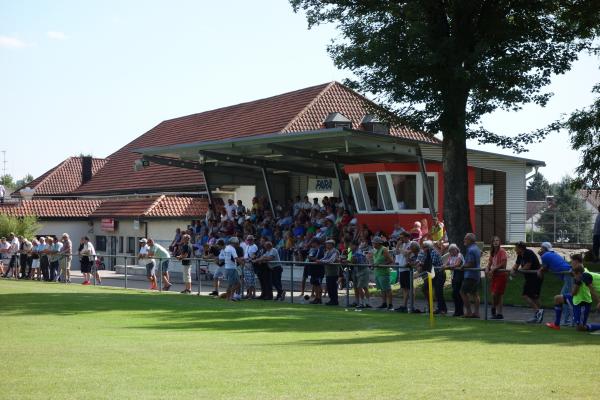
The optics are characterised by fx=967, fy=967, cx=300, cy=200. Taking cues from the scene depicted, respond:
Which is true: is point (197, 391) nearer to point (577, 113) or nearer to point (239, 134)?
point (577, 113)

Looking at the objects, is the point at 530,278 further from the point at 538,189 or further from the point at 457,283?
the point at 538,189

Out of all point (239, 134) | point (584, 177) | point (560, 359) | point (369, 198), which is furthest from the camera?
point (239, 134)

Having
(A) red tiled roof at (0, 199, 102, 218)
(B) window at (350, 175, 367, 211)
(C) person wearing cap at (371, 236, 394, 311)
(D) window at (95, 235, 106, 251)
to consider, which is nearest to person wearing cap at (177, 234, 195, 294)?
(B) window at (350, 175, 367, 211)

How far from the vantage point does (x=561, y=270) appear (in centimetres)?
1833

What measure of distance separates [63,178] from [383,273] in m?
50.6

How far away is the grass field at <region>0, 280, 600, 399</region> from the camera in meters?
9.87

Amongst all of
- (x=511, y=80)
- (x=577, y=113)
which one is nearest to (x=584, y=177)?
(x=577, y=113)

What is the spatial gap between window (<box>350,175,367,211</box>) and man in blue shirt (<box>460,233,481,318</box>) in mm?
13650

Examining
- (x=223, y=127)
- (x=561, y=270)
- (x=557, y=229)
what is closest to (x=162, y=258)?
(x=561, y=270)

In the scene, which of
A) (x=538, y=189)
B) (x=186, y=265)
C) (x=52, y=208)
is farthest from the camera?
(x=538, y=189)

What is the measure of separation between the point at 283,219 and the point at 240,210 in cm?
351

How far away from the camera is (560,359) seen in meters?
12.6

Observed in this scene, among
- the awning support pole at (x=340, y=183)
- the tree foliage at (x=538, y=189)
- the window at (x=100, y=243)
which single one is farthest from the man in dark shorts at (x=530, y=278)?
the tree foliage at (x=538, y=189)

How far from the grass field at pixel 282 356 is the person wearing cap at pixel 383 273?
1.51 meters
